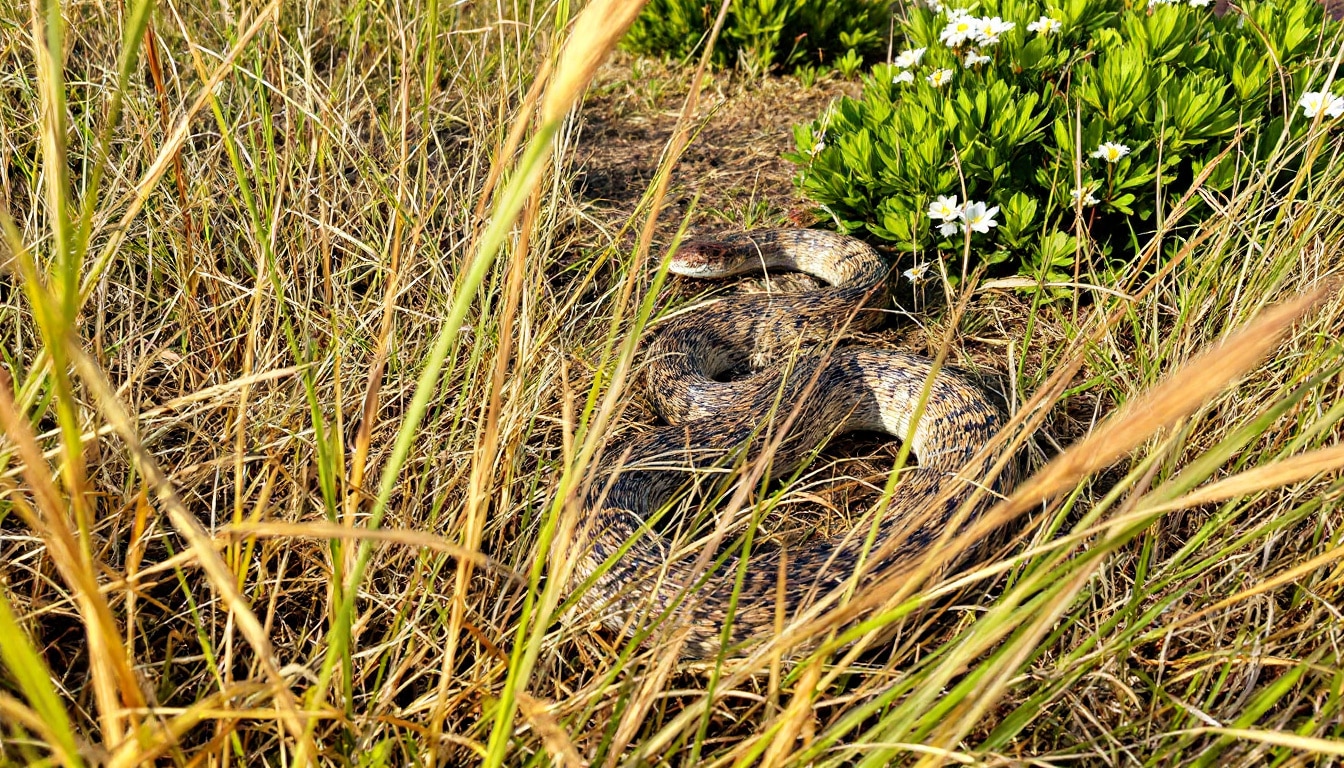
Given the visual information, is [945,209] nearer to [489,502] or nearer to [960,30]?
[960,30]

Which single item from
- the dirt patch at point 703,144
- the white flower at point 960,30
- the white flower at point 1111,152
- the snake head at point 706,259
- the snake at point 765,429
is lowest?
the snake at point 765,429

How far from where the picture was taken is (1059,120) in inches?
135

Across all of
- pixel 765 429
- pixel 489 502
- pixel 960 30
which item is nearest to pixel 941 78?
pixel 960 30

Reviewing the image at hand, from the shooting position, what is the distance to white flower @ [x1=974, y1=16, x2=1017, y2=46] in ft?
11.8

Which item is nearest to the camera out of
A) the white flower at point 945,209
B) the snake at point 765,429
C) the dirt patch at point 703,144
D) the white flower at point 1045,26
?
the snake at point 765,429

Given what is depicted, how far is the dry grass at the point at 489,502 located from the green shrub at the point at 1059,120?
0.88 feet

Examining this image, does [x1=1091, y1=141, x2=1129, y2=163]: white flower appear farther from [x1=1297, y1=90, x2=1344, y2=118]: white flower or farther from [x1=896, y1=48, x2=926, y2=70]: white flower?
[x1=896, y1=48, x2=926, y2=70]: white flower

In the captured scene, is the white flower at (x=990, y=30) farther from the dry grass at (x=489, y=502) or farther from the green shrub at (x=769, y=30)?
the green shrub at (x=769, y=30)

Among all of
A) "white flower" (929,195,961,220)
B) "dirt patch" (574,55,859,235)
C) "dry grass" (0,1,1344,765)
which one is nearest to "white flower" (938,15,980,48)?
Answer: "white flower" (929,195,961,220)

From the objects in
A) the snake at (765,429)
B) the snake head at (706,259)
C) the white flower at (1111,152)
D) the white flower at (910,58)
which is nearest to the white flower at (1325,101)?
the white flower at (1111,152)

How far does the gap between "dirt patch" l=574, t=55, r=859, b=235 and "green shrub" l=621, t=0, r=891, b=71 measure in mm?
138

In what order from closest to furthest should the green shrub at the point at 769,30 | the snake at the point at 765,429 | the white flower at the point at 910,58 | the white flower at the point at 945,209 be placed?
the snake at the point at 765,429, the white flower at the point at 945,209, the white flower at the point at 910,58, the green shrub at the point at 769,30

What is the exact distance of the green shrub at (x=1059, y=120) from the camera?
11.2 ft

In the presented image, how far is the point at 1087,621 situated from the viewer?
7.48 ft
